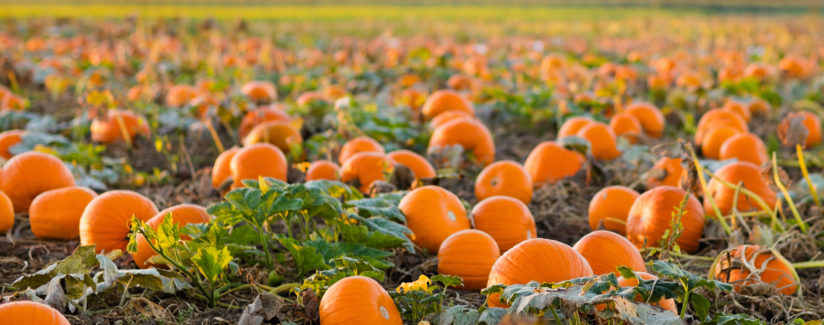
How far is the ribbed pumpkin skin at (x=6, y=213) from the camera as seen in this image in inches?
147

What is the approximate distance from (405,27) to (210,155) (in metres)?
13.1

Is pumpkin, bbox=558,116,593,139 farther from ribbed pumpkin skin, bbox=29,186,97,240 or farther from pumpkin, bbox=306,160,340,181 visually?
ribbed pumpkin skin, bbox=29,186,97,240

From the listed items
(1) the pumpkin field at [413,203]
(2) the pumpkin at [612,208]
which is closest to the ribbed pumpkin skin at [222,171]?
(1) the pumpkin field at [413,203]

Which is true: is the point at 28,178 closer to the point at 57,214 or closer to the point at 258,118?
the point at 57,214

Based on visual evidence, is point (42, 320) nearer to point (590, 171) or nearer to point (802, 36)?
point (590, 171)

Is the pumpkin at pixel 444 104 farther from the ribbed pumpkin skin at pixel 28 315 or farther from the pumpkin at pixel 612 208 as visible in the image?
the ribbed pumpkin skin at pixel 28 315

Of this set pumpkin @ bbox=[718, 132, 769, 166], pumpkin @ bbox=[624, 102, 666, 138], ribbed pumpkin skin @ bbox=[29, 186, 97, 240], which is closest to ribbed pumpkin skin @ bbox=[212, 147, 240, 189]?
ribbed pumpkin skin @ bbox=[29, 186, 97, 240]

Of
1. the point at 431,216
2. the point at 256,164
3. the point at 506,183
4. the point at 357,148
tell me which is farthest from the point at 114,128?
the point at 431,216

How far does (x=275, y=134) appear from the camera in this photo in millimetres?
5363

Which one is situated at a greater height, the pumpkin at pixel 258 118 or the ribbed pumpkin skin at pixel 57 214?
the ribbed pumpkin skin at pixel 57 214

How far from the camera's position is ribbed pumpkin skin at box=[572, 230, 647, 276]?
2.88 meters

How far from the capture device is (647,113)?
642cm

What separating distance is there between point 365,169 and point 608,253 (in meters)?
1.68

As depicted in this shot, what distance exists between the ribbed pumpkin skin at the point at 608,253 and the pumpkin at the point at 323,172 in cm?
173
